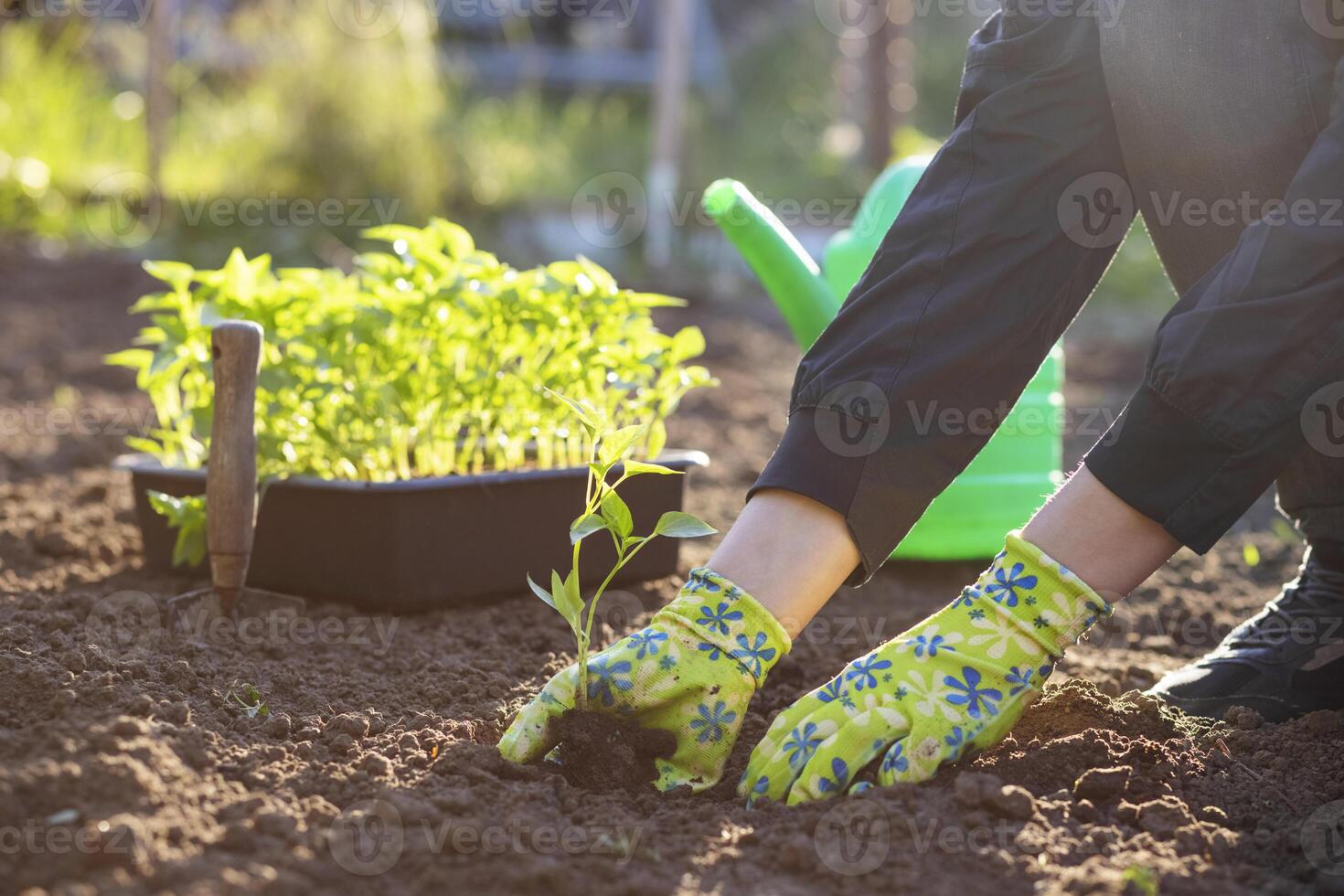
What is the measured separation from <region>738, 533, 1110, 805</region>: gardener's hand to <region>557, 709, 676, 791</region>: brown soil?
0.11 meters

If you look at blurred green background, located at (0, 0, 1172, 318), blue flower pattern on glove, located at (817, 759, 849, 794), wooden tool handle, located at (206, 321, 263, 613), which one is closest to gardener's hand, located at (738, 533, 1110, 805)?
blue flower pattern on glove, located at (817, 759, 849, 794)

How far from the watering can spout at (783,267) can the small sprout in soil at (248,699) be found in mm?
899

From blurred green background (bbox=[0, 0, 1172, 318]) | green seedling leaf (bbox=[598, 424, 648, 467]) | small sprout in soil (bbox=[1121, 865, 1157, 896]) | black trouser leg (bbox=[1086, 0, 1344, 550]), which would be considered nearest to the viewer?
small sprout in soil (bbox=[1121, 865, 1157, 896])

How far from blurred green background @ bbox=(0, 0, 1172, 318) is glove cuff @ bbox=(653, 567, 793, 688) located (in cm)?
431

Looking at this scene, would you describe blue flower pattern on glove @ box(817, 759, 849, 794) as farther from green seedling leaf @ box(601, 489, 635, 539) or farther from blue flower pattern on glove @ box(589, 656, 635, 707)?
green seedling leaf @ box(601, 489, 635, 539)

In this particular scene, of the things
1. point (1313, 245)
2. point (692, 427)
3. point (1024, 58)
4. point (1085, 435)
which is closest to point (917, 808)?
point (1313, 245)

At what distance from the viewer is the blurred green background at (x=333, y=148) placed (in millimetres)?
5668

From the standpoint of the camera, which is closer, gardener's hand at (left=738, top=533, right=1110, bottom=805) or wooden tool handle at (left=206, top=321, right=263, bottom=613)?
gardener's hand at (left=738, top=533, right=1110, bottom=805)

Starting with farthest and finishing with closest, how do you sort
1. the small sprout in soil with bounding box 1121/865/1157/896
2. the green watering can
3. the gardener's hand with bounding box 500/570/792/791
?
the green watering can < the gardener's hand with bounding box 500/570/792/791 < the small sprout in soil with bounding box 1121/865/1157/896

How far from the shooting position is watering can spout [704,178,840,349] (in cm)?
185

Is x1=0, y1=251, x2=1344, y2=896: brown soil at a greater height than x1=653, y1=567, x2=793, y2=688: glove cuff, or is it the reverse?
x1=653, y1=567, x2=793, y2=688: glove cuff

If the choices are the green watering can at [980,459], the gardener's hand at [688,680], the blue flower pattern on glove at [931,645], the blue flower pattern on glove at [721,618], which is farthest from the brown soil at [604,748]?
the green watering can at [980,459]

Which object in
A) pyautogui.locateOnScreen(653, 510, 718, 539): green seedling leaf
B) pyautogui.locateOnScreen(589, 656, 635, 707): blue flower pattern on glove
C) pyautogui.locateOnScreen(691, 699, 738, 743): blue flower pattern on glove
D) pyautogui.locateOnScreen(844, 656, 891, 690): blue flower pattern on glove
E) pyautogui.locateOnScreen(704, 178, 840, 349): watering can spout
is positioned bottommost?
pyautogui.locateOnScreen(691, 699, 738, 743): blue flower pattern on glove

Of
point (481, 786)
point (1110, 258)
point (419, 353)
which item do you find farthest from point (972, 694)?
point (419, 353)
